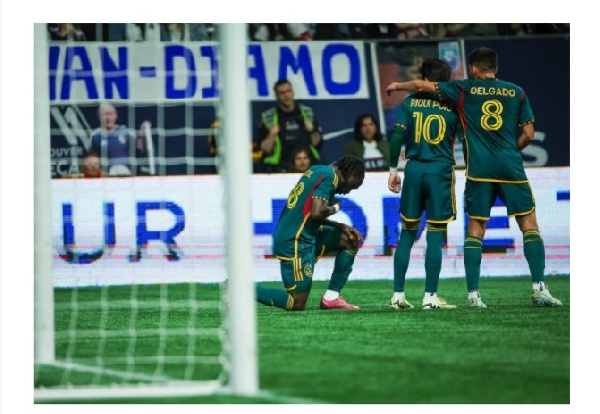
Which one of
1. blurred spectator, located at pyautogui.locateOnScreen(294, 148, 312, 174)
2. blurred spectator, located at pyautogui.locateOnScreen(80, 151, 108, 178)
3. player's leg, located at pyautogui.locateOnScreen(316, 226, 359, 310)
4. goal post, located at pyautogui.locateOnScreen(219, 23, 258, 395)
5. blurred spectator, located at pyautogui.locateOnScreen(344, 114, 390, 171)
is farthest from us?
blurred spectator, located at pyautogui.locateOnScreen(344, 114, 390, 171)

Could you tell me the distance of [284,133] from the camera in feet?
40.3

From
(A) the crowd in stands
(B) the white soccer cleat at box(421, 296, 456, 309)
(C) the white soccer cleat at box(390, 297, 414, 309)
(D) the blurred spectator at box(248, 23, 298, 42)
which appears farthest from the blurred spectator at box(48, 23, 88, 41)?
(B) the white soccer cleat at box(421, 296, 456, 309)

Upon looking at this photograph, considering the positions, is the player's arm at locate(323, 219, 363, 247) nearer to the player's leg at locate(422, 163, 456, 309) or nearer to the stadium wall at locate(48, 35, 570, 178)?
the player's leg at locate(422, 163, 456, 309)

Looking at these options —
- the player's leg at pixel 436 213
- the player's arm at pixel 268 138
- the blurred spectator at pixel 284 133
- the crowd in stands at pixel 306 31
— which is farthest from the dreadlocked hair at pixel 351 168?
the crowd in stands at pixel 306 31

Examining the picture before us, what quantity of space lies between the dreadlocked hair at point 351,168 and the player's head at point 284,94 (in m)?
4.47

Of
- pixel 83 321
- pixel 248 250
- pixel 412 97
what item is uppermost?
pixel 412 97

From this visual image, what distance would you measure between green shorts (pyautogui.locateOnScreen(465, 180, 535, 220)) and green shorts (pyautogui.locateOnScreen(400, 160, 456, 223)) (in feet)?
0.44

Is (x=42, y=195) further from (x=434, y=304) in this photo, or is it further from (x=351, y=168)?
(x=434, y=304)

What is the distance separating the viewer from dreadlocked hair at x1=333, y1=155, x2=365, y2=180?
26.2ft

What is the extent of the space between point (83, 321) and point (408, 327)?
233 cm

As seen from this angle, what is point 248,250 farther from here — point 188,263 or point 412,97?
point 188,263

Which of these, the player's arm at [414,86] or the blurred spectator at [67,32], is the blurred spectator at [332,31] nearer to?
the blurred spectator at [67,32]

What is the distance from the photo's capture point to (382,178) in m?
11.7
